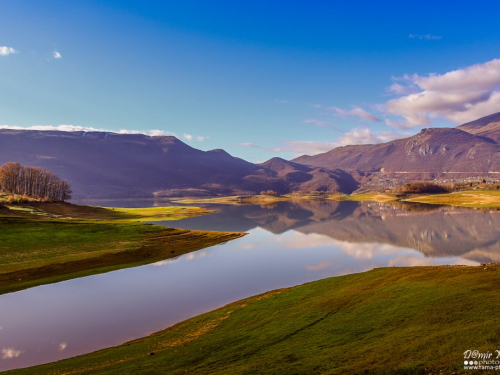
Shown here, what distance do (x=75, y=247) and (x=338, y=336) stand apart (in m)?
53.2

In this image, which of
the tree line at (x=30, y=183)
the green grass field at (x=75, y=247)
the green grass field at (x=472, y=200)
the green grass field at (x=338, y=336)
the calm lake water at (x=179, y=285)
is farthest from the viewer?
the green grass field at (x=472, y=200)

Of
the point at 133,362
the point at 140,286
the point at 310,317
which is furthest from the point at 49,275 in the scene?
the point at 310,317

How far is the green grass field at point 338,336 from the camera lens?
1394 cm

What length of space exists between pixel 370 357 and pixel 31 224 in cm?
7128

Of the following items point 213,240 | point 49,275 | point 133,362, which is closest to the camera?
point 133,362

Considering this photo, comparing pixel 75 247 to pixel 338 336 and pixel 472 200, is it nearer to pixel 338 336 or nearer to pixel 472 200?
pixel 338 336

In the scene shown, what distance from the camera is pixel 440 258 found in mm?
Result: 51531

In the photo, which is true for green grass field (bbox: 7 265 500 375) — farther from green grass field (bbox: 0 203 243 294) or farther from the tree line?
the tree line

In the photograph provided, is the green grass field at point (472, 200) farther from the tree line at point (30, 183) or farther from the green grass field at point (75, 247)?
the tree line at point (30, 183)

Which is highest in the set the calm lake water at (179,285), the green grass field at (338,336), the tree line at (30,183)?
the tree line at (30,183)

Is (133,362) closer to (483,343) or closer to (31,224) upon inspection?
(483,343)

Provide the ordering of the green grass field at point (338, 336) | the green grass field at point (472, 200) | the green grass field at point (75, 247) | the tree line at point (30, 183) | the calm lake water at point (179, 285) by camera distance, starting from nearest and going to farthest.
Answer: the green grass field at point (338, 336) → the calm lake water at point (179, 285) → the green grass field at point (75, 247) → the tree line at point (30, 183) → the green grass field at point (472, 200)

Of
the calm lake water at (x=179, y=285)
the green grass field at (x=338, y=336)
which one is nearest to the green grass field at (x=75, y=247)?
the calm lake water at (x=179, y=285)

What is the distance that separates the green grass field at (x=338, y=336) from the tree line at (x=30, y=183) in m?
117
